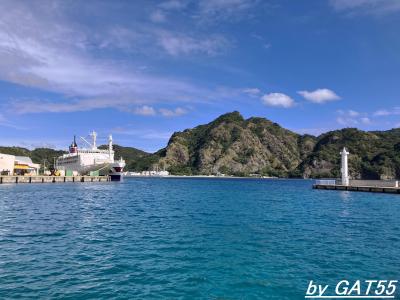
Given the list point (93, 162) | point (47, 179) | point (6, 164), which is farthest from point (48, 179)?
point (93, 162)

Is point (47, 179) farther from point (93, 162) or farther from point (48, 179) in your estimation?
point (93, 162)

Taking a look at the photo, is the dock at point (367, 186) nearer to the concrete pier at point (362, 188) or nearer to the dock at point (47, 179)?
the concrete pier at point (362, 188)

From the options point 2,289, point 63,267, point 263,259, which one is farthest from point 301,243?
point 2,289

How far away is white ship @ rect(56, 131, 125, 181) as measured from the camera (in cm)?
15212

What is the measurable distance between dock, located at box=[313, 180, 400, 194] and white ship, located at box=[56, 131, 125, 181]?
276 ft

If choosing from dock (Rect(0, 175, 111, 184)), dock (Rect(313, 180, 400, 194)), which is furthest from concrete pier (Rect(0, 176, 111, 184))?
dock (Rect(313, 180, 400, 194))

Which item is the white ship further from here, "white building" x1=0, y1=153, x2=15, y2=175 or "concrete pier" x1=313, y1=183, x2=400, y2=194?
"concrete pier" x1=313, y1=183, x2=400, y2=194

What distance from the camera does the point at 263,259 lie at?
1906 centimetres

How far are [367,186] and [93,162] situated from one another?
381 ft

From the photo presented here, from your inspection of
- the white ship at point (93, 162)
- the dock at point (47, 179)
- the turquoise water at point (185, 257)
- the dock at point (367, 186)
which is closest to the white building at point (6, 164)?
the dock at point (47, 179)

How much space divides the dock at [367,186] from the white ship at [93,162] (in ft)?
276

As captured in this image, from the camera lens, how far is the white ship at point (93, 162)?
5989 inches

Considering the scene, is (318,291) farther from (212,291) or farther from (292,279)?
(212,291)

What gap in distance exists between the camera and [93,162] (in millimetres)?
160375
